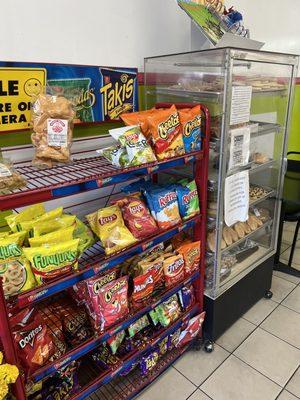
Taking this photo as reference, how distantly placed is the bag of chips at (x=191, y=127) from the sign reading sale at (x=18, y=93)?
2.22 feet

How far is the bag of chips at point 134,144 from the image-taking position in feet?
4.39

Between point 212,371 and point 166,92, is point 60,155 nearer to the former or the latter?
point 166,92

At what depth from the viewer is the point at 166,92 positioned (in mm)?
1914

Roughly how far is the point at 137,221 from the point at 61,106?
1.94 ft

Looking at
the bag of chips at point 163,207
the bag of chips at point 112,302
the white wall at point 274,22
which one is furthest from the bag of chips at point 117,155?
the white wall at point 274,22

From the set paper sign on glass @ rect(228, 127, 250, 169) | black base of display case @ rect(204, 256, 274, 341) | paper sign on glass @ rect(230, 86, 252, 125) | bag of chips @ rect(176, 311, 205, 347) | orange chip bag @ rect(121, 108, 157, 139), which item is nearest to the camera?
orange chip bag @ rect(121, 108, 157, 139)

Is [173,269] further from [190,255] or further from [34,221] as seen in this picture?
[34,221]

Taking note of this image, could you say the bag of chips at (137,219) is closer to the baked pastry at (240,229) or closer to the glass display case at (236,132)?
the glass display case at (236,132)

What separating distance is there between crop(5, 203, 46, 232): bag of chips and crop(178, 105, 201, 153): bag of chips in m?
0.74

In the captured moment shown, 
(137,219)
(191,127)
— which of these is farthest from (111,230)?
(191,127)

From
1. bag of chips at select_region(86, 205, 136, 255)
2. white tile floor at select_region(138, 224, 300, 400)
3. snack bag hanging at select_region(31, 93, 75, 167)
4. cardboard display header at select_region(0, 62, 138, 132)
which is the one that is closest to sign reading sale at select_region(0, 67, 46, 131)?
cardboard display header at select_region(0, 62, 138, 132)

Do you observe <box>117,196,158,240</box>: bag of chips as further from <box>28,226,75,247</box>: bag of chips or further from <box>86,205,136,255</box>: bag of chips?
<box>28,226,75,247</box>: bag of chips

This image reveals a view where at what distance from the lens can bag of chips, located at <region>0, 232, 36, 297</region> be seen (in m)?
1.09

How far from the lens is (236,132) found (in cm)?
171
